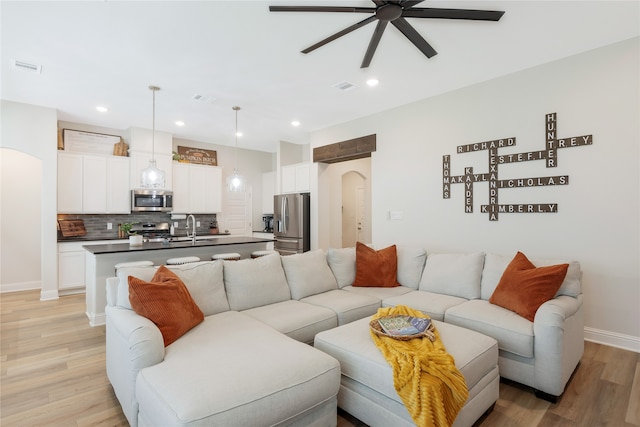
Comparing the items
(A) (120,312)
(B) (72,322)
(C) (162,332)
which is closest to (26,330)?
(B) (72,322)

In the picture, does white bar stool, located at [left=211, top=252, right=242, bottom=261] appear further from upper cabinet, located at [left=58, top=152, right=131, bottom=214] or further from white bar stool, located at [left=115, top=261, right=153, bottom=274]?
upper cabinet, located at [left=58, top=152, right=131, bottom=214]

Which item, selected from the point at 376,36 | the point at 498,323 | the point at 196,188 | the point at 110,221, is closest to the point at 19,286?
the point at 110,221

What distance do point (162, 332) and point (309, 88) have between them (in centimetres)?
337

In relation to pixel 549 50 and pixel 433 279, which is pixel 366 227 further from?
pixel 549 50

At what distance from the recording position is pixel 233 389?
4.84 ft

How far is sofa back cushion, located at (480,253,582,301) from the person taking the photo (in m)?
2.72

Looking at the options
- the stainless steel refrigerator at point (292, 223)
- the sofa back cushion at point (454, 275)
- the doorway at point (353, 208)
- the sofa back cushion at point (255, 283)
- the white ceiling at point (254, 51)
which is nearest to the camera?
the white ceiling at point (254, 51)

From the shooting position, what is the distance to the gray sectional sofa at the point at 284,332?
1.52 metres

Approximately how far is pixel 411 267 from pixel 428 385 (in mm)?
2142

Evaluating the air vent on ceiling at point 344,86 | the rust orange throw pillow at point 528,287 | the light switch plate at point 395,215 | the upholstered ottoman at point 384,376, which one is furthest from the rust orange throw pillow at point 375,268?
the air vent on ceiling at point 344,86

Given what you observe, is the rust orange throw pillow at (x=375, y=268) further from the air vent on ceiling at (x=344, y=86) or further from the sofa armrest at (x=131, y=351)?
the sofa armrest at (x=131, y=351)

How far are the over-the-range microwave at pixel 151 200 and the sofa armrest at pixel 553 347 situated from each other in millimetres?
6015

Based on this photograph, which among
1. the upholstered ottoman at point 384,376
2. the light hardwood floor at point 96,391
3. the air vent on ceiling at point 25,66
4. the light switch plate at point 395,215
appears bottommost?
the light hardwood floor at point 96,391

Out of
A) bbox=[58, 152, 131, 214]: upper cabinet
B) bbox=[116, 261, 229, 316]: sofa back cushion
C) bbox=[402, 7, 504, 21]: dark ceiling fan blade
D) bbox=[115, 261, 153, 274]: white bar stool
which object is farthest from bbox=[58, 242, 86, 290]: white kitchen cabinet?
bbox=[402, 7, 504, 21]: dark ceiling fan blade
